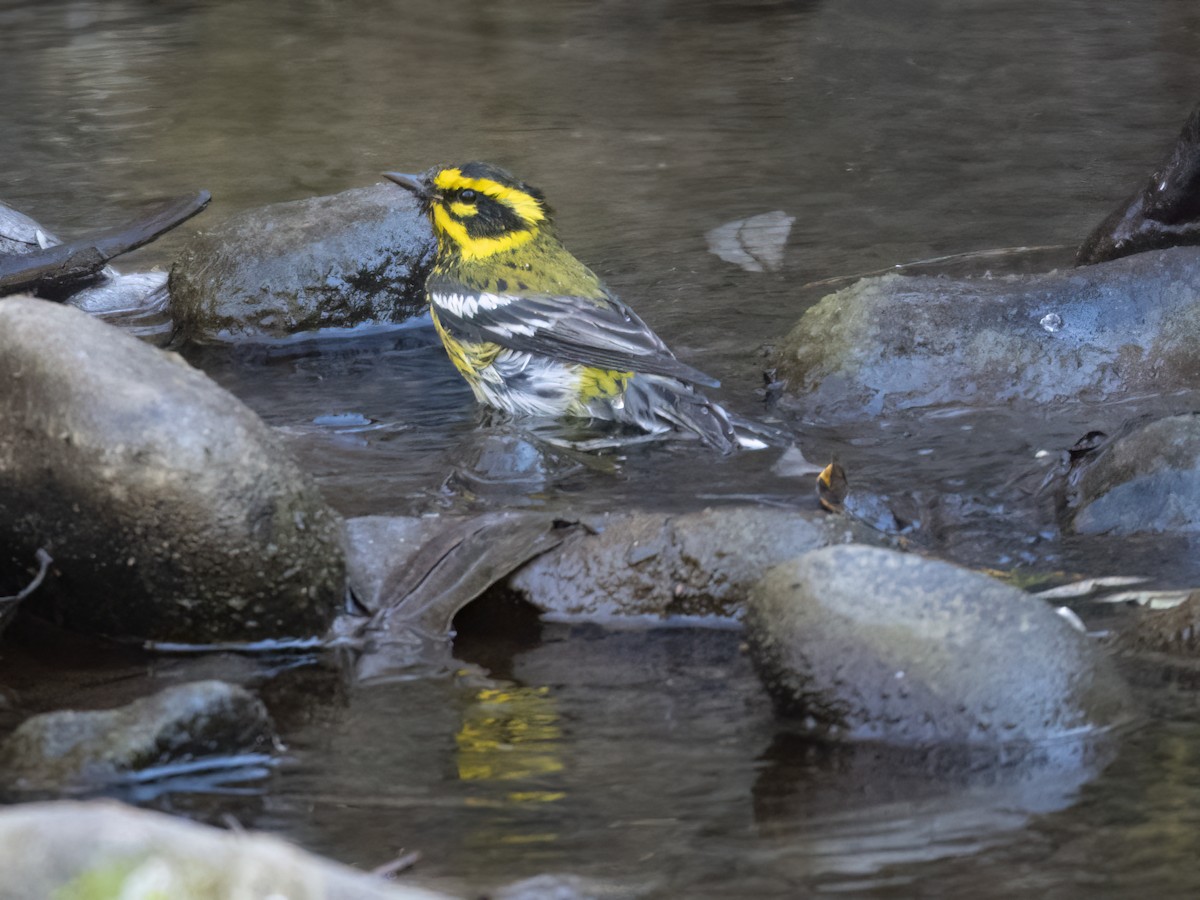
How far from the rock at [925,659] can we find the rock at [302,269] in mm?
4655

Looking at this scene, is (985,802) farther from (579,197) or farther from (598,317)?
(579,197)

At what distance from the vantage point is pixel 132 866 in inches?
85.0

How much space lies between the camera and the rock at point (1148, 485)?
5.14 metres

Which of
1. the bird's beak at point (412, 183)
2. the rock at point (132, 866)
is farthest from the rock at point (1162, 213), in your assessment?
the rock at point (132, 866)

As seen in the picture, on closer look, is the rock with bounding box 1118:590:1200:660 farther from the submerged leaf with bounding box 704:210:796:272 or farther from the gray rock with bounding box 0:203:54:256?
the gray rock with bounding box 0:203:54:256

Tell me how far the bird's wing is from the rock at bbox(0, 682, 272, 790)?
304 cm

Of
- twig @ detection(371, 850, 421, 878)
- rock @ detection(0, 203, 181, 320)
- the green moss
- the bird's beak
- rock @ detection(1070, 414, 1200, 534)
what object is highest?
the green moss

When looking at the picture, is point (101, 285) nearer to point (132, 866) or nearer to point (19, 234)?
point (19, 234)

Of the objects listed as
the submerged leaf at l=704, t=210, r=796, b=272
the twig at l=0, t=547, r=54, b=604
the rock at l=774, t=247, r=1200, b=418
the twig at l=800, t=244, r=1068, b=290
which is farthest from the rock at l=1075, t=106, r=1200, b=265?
the twig at l=0, t=547, r=54, b=604

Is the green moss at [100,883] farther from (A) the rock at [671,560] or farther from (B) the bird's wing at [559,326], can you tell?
(B) the bird's wing at [559,326]

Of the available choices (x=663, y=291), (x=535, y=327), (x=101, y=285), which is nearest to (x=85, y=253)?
(x=101, y=285)

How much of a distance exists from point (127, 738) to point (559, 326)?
3553mm

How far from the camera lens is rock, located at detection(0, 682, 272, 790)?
11.8 feet

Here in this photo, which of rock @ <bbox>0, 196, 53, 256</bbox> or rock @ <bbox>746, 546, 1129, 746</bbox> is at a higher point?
rock @ <bbox>746, 546, 1129, 746</bbox>
